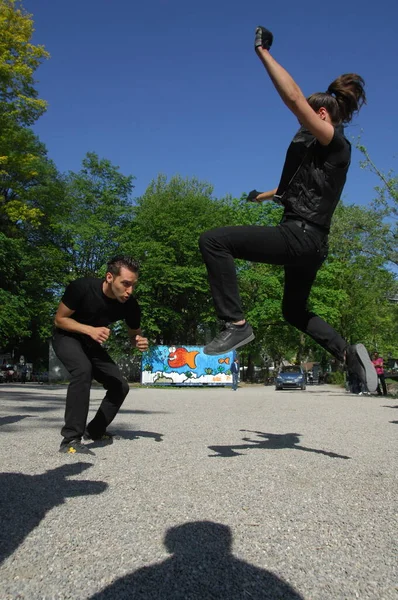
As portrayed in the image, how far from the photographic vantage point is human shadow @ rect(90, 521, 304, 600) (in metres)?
1.83

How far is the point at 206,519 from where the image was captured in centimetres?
271

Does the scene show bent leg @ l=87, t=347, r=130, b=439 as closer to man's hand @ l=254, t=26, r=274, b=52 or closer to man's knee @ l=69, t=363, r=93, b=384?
man's knee @ l=69, t=363, r=93, b=384

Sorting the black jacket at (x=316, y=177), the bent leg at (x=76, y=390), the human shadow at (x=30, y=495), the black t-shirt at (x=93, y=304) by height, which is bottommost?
the human shadow at (x=30, y=495)

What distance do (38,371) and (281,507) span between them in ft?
189

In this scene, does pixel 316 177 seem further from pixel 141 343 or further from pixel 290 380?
pixel 290 380

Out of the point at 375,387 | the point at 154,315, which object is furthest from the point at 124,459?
the point at 154,315

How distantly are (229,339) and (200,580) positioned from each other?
1.74m

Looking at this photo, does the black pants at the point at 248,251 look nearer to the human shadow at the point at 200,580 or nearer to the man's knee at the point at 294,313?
the man's knee at the point at 294,313

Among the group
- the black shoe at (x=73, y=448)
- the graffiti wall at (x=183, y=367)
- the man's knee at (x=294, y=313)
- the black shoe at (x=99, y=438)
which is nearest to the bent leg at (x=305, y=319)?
the man's knee at (x=294, y=313)

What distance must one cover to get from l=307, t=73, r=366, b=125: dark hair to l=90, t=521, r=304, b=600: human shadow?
113 inches

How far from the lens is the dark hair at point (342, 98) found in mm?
3596

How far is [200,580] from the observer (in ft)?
6.41

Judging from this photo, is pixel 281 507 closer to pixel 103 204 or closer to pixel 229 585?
pixel 229 585

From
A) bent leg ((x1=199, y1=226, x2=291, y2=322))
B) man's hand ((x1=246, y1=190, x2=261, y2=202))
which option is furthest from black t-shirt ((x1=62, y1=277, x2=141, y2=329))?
bent leg ((x1=199, y1=226, x2=291, y2=322))
